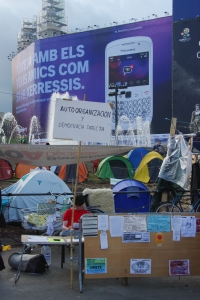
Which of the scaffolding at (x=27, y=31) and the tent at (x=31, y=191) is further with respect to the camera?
the scaffolding at (x=27, y=31)

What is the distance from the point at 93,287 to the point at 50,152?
19.0 ft

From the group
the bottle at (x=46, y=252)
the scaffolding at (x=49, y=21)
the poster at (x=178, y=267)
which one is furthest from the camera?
the scaffolding at (x=49, y=21)

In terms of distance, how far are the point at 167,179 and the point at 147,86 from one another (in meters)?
32.8

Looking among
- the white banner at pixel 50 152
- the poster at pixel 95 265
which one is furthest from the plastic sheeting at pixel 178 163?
the poster at pixel 95 265

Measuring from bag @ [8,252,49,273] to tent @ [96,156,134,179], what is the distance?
679 inches

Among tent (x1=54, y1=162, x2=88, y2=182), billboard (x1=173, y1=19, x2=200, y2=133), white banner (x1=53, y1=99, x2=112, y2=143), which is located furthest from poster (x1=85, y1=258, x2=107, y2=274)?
billboard (x1=173, y1=19, x2=200, y2=133)

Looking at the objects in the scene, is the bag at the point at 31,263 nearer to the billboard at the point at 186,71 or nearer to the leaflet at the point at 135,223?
the leaflet at the point at 135,223

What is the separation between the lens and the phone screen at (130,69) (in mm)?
43000

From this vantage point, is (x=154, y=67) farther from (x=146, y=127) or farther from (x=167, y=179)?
(x=167, y=179)

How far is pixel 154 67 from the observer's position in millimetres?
42438

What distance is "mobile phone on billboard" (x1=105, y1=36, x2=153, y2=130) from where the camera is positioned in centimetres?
4256

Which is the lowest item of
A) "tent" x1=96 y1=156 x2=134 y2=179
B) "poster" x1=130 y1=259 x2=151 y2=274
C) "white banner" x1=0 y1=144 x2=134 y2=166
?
"poster" x1=130 y1=259 x2=151 y2=274

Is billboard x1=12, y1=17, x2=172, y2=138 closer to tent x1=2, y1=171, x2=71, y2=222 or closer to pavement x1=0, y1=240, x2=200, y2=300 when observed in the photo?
tent x1=2, y1=171, x2=71, y2=222

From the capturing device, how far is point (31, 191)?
12.1m
